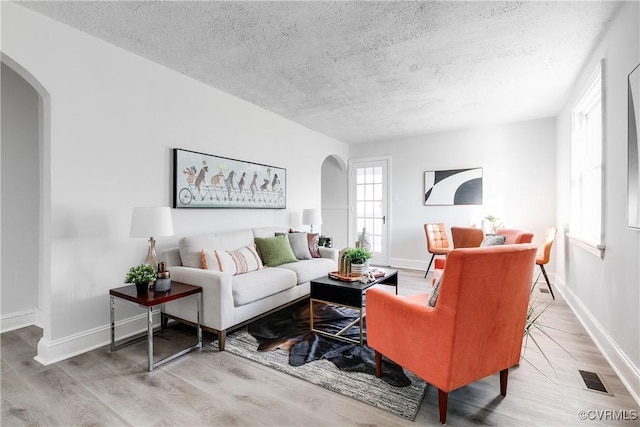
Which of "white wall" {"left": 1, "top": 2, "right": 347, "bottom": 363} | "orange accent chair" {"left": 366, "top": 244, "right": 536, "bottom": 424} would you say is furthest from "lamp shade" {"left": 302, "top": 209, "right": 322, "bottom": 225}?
"orange accent chair" {"left": 366, "top": 244, "right": 536, "bottom": 424}

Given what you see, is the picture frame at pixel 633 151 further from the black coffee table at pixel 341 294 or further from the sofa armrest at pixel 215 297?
the sofa armrest at pixel 215 297

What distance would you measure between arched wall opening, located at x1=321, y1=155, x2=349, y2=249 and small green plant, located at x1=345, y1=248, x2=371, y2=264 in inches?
145

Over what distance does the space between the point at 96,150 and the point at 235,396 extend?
88.7 inches

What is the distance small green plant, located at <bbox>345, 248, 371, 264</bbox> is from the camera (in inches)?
115

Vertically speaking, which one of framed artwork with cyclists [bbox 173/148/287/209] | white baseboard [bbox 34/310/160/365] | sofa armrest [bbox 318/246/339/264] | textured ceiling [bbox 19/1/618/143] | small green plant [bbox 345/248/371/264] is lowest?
white baseboard [bbox 34/310/160/365]

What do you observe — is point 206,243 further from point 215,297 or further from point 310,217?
point 310,217

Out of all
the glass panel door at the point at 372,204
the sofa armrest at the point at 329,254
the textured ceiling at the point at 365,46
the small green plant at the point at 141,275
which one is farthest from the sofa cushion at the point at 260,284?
the glass panel door at the point at 372,204

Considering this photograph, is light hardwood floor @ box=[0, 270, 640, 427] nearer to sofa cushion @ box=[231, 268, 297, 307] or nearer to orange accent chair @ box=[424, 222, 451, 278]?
sofa cushion @ box=[231, 268, 297, 307]

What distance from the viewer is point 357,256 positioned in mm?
2926

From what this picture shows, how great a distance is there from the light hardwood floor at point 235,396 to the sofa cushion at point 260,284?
1.59 feet

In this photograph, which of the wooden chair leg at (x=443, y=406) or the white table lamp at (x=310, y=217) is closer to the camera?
the wooden chair leg at (x=443, y=406)

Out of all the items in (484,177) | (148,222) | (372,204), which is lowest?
(148,222)

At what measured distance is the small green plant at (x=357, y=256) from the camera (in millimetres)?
2920

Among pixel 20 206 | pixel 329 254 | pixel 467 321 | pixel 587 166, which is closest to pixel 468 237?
pixel 587 166
